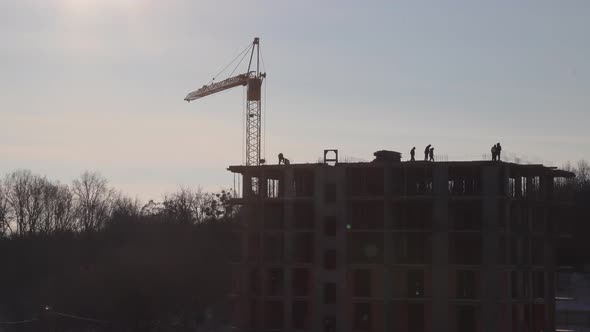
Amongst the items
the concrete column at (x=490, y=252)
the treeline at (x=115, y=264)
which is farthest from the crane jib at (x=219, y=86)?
the concrete column at (x=490, y=252)

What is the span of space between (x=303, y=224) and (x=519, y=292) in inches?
751

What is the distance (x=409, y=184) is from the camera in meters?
83.3

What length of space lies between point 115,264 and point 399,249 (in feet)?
151

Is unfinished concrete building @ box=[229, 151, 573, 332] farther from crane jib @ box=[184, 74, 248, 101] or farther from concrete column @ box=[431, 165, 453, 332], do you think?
crane jib @ box=[184, 74, 248, 101]

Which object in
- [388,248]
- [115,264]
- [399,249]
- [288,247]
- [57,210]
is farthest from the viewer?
[57,210]

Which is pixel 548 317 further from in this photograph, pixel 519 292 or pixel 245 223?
pixel 245 223

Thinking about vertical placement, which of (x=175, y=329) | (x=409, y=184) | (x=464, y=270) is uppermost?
(x=409, y=184)

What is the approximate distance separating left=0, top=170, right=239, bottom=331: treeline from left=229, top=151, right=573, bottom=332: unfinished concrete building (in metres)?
18.8

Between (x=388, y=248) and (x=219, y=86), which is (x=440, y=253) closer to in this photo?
(x=388, y=248)

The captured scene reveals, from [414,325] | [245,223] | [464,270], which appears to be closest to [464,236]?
[464,270]

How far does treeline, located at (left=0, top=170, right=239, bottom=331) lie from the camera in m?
112

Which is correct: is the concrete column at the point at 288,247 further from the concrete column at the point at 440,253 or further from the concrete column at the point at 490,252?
the concrete column at the point at 490,252

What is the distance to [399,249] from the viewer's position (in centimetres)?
8294

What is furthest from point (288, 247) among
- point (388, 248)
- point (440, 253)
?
point (440, 253)
